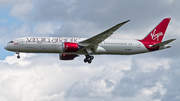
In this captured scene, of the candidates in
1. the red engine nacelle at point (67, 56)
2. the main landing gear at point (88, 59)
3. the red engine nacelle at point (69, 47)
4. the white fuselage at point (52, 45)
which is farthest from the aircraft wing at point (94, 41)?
the red engine nacelle at point (67, 56)

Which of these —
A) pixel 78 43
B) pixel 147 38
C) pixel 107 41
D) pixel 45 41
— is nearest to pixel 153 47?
pixel 147 38

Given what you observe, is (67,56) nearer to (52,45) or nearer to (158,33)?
(52,45)

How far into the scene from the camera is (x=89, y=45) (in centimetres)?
6500

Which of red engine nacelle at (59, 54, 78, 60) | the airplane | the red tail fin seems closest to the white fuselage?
the airplane

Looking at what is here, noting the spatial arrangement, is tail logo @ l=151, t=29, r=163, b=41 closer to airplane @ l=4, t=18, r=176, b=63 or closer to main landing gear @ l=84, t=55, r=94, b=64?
airplane @ l=4, t=18, r=176, b=63

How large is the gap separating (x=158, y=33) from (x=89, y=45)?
1788cm

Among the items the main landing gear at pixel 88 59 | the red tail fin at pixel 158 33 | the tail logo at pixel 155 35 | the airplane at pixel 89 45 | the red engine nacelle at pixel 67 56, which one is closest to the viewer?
the airplane at pixel 89 45

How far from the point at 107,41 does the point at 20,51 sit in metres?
17.3

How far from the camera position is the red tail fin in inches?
2869

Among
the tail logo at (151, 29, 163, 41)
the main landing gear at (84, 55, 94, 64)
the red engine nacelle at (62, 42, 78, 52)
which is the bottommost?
the main landing gear at (84, 55, 94, 64)

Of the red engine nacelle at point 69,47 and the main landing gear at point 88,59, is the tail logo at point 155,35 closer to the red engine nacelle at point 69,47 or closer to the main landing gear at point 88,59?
the main landing gear at point 88,59

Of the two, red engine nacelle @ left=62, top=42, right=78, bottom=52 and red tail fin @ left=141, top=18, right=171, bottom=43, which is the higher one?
red tail fin @ left=141, top=18, right=171, bottom=43

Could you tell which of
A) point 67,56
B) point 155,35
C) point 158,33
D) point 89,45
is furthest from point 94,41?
point 158,33

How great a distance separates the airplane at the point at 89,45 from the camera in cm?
6353
